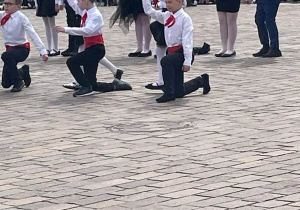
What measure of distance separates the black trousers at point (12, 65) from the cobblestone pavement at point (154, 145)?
0.17m

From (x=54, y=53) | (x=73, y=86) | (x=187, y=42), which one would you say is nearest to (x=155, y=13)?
(x=187, y=42)

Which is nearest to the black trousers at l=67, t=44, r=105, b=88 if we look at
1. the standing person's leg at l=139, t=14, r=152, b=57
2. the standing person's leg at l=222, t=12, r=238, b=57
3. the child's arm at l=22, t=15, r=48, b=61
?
the child's arm at l=22, t=15, r=48, b=61

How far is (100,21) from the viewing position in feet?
38.8

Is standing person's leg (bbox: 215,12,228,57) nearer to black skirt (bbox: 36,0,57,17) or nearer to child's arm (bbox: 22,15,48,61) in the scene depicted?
black skirt (bbox: 36,0,57,17)

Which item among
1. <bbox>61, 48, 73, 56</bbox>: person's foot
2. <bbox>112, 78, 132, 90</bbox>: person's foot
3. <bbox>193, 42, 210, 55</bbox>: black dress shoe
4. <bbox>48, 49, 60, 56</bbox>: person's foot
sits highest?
<bbox>112, 78, 132, 90</bbox>: person's foot

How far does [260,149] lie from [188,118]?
5.79 ft

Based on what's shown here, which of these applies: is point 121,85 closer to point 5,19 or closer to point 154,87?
point 154,87

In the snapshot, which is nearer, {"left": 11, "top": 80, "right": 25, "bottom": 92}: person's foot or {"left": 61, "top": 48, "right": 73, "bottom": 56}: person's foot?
{"left": 11, "top": 80, "right": 25, "bottom": 92}: person's foot

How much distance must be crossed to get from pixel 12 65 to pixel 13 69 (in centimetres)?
6

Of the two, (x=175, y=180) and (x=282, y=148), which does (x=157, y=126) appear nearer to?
(x=282, y=148)

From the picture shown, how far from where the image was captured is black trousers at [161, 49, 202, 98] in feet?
36.6

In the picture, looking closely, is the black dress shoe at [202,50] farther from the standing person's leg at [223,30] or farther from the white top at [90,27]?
the white top at [90,27]

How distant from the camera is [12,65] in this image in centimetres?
1241

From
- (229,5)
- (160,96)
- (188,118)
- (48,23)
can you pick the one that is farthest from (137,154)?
(48,23)
